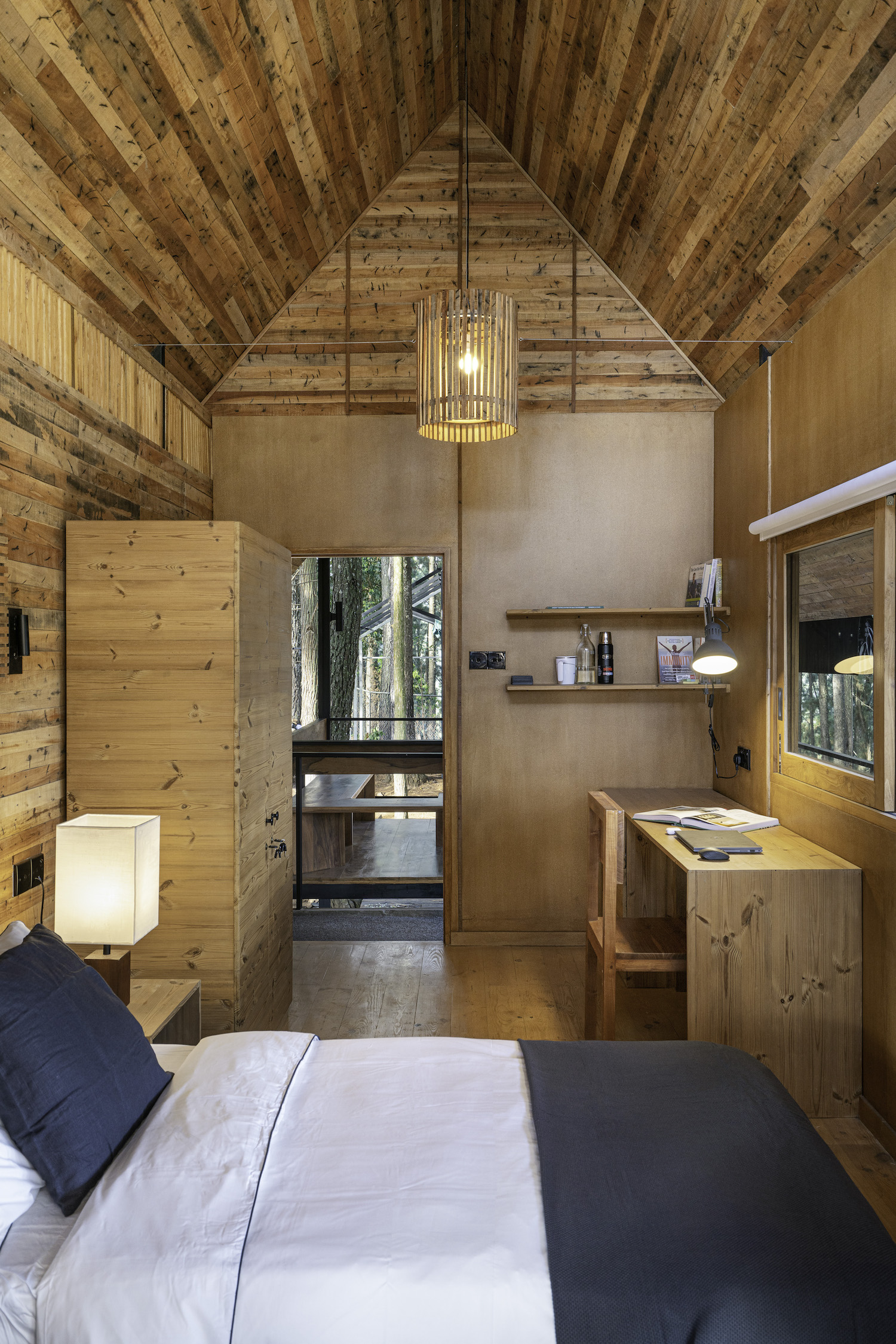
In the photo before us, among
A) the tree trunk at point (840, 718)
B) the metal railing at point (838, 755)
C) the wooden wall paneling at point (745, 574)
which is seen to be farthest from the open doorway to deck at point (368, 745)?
the tree trunk at point (840, 718)

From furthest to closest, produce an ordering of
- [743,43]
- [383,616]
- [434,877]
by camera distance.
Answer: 1. [383,616]
2. [434,877]
3. [743,43]

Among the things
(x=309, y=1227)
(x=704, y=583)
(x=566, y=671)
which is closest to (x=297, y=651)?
(x=566, y=671)

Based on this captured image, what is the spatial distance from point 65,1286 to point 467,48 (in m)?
4.69

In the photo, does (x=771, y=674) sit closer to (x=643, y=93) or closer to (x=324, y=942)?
(x=643, y=93)

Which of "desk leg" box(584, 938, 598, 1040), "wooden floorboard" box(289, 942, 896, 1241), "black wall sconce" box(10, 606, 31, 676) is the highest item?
"black wall sconce" box(10, 606, 31, 676)

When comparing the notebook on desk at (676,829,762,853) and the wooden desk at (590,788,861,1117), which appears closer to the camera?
the wooden desk at (590,788,861,1117)

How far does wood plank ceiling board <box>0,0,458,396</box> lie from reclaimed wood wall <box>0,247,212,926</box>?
218 mm

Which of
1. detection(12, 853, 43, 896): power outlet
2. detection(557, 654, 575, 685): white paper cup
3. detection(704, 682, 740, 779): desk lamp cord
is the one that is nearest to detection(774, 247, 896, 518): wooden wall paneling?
detection(704, 682, 740, 779): desk lamp cord

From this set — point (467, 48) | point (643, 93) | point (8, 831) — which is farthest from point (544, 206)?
point (8, 831)

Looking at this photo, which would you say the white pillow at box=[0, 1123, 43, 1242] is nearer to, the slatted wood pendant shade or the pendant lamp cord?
the slatted wood pendant shade

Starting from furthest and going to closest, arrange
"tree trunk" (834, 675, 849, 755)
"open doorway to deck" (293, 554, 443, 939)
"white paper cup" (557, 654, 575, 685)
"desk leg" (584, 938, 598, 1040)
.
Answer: "open doorway to deck" (293, 554, 443, 939) < "white paper cup" (557, 654, 575, 685) < "desk leg" (584, 938, 598, 1040) < "tree trunk" (834, 675, 849, 755)

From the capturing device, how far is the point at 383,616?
918 cm

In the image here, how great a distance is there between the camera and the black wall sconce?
253 cm

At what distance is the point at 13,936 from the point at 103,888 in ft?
1.68
